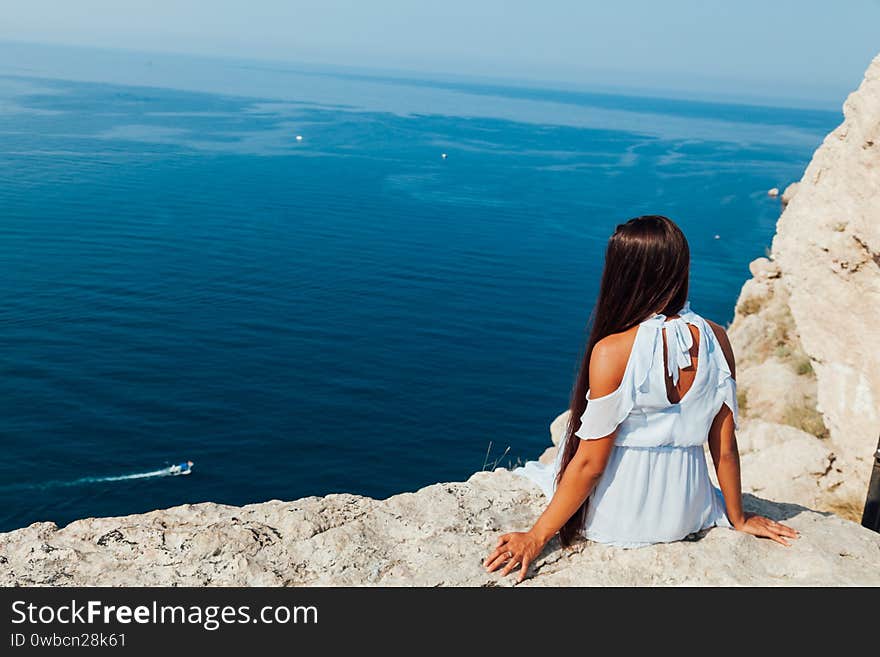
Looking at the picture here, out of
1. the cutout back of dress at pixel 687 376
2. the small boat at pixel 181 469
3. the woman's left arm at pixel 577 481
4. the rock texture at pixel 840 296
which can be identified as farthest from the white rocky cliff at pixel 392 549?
the small boat at pixel 181 469

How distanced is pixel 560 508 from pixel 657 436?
2.02 feet

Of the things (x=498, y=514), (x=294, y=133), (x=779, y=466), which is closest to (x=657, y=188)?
(x=294, y=133)

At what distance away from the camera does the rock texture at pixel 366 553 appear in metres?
3.97

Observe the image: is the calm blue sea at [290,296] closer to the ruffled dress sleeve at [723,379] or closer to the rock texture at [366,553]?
the ruffled dress sleeve at [723,379]

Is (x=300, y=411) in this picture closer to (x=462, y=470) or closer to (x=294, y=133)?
(x=462, y=470)

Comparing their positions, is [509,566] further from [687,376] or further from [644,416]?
[687,376]

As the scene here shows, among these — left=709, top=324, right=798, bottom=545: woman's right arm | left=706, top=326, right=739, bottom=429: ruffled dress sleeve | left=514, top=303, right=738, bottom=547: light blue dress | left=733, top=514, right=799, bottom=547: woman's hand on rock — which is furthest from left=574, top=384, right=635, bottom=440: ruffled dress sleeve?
left=733, top=514, right=799, bottom=547: woman's hand on rock

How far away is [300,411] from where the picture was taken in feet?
101

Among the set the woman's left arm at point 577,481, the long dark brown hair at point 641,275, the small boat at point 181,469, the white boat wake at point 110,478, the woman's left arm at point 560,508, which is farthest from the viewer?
the small boat at point 181,469

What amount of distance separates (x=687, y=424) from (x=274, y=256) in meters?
45.1

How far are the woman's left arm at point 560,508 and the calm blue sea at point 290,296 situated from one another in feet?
2.33

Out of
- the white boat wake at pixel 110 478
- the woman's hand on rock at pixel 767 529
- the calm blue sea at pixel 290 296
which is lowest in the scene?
the white boat wake at pixel 110 478

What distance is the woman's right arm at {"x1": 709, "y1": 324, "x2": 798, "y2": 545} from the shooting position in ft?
13.5

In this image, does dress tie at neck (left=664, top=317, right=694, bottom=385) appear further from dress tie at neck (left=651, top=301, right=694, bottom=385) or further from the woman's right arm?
the woman's right arm
